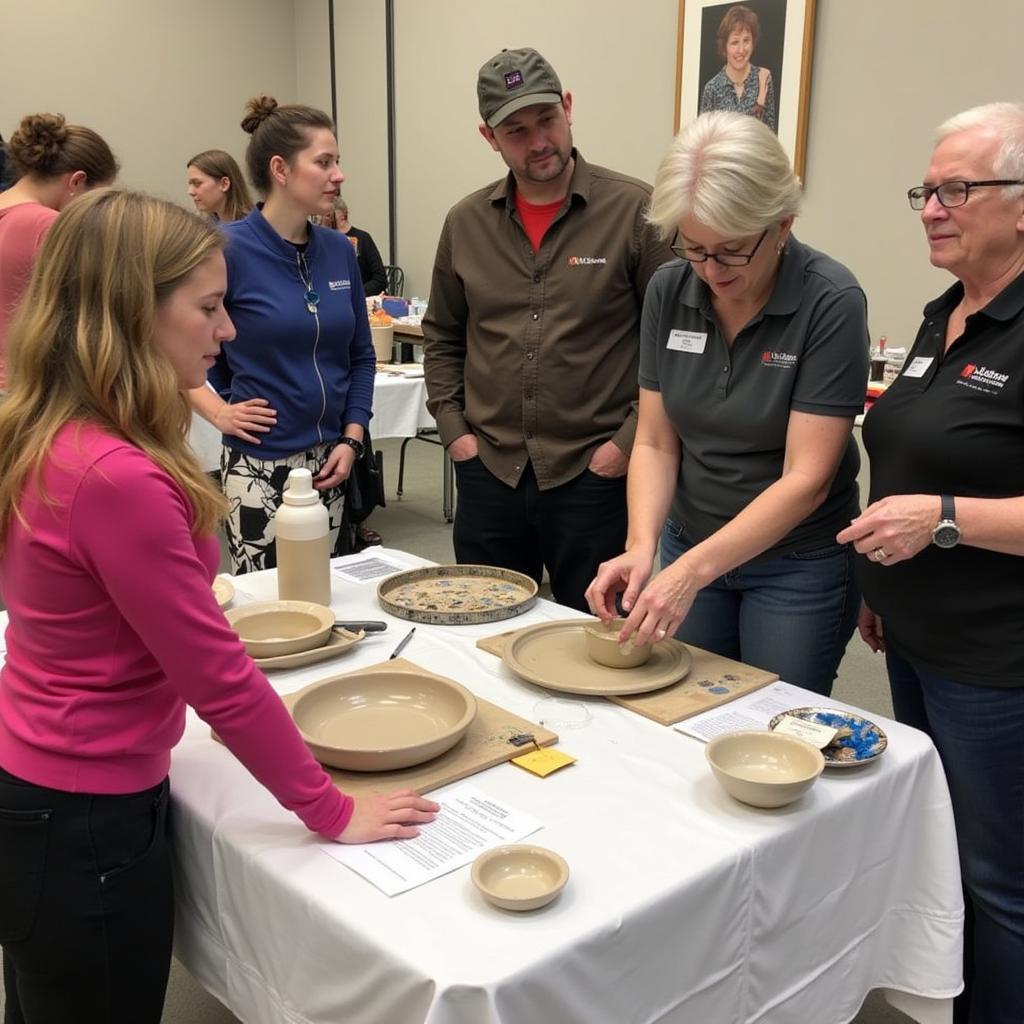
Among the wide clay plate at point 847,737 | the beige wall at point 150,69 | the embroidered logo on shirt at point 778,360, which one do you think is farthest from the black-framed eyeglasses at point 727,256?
the beige wall at point 150,69

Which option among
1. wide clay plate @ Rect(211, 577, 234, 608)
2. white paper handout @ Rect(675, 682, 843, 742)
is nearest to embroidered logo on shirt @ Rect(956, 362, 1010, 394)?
white paper handout @ Rect(675, 682, 843, 742)

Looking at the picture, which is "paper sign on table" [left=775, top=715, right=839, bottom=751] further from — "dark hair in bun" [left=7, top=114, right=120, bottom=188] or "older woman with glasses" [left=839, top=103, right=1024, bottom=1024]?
"dark hair in bun" [left=7, top=114, right=120, bottom=188]

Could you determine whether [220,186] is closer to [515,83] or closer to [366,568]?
[515,83]

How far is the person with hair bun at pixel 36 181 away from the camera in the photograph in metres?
2.52

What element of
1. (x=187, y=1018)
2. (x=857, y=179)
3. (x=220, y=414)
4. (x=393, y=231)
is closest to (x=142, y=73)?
(x=393, y=231)

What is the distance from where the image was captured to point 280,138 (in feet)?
7.20

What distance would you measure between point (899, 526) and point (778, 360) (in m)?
0.40

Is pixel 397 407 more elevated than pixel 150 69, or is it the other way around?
pixel 150 69

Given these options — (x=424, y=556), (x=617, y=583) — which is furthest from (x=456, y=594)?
(x=424, y=556)

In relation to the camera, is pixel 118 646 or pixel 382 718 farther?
pixel 382 718

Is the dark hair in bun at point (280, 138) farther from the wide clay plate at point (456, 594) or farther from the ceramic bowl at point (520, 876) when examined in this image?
the ceramic bowl at point (520, 876)

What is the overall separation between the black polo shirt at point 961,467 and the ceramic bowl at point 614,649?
0.37m

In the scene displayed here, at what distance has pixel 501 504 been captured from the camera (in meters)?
2.21

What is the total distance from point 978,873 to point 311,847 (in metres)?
0.96
